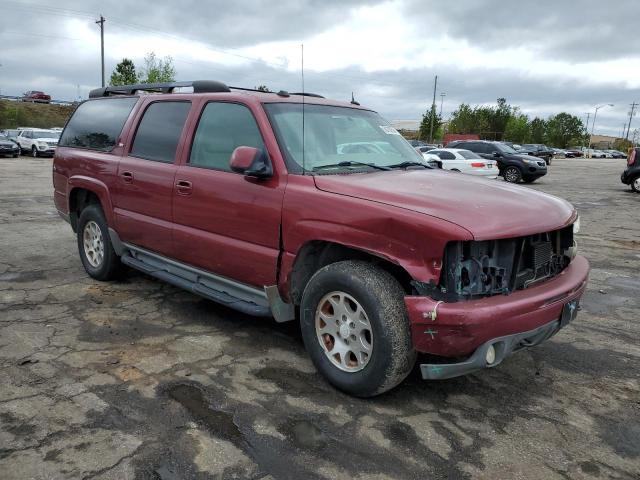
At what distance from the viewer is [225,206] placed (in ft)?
12.3

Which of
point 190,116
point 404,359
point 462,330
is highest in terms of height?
point 190,116

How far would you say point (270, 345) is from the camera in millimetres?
3980

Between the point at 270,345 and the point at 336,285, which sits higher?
the point at 336,285

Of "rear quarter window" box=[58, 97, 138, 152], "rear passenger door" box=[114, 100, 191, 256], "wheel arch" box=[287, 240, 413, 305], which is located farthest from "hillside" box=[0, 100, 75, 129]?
"wheel arch" box=[287, 240, 413, 305]

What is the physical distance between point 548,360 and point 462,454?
1528mm

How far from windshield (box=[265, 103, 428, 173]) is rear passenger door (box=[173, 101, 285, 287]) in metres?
0.18

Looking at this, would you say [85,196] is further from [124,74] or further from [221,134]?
[124,74]

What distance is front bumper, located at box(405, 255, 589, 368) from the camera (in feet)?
8.82

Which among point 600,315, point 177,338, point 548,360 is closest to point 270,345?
point 177,338

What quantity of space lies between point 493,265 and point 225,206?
1.86 m

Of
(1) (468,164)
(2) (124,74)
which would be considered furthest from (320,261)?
(2) (124,74)

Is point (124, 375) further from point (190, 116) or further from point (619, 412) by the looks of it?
point (619, 412)

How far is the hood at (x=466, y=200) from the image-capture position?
9.16 ft

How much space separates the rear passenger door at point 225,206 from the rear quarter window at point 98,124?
130cm
